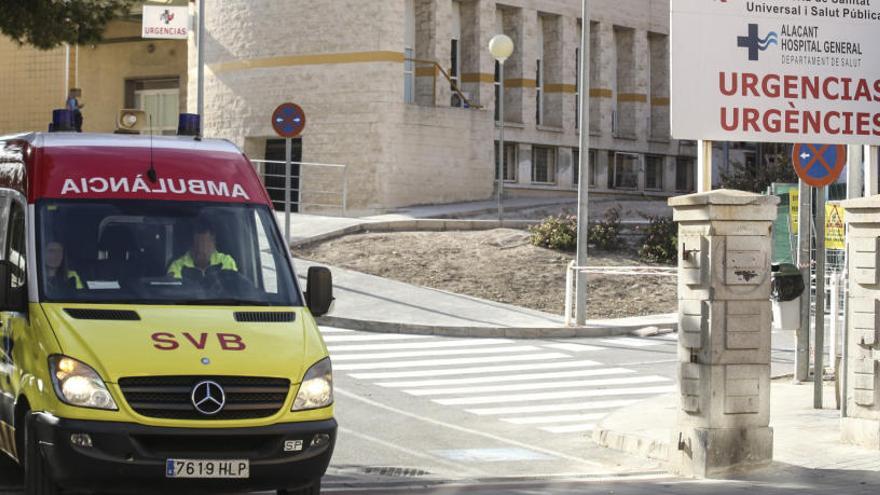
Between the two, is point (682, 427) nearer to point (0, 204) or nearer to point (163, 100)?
point (0, 204)

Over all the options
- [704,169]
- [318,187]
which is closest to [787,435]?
[704,169]

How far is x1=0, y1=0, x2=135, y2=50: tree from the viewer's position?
21.7 meters

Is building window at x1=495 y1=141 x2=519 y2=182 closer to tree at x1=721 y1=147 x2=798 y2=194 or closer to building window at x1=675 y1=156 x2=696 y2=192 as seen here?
tree at x1=721 y1=147 x2=798 y2=194

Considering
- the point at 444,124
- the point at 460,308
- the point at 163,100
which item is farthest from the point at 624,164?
the point at 460,308

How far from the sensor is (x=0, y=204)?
11234 mm

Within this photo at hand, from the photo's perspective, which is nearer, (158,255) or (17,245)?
(158,255)

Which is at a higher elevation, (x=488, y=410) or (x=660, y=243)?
(x=660, y=243)

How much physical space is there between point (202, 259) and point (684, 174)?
41.7 meters

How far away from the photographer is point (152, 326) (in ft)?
31.4

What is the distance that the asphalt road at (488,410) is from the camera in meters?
12.5

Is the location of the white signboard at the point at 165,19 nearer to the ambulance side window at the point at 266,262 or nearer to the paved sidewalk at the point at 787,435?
the paved sidewalk at the point at 787,435

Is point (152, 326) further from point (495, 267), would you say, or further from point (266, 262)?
point (495, 267)

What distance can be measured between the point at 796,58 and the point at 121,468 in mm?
7499

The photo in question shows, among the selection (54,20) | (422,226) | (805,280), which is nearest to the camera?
(805,280)
